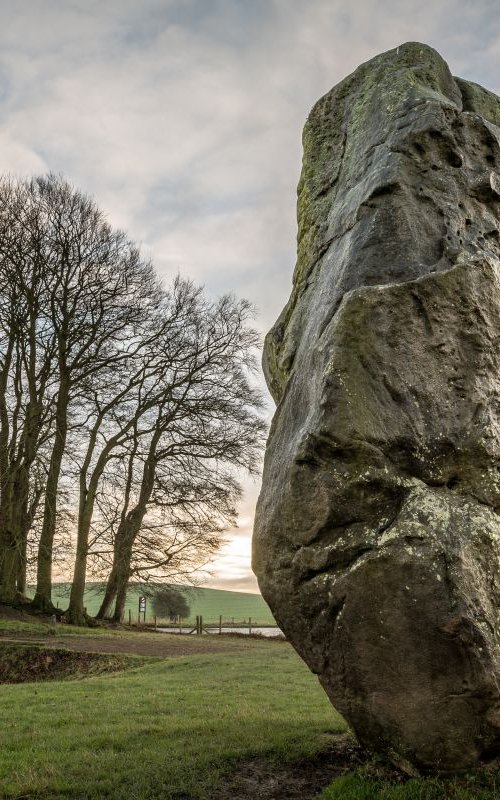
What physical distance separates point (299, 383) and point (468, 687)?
3226 millimetres

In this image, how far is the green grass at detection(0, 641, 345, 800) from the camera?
632cm

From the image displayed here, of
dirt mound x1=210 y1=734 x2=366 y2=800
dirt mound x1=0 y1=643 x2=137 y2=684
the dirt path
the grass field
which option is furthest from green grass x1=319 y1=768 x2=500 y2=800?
the dirt path

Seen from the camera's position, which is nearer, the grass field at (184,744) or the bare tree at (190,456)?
the grass field at (184,744)

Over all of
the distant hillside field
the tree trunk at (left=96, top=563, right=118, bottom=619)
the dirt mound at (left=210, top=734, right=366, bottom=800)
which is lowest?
the distant hillside field

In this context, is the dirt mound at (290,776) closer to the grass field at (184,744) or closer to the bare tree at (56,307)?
the grass field at (184,744)

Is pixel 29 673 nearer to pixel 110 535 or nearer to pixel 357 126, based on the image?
pixel 110 535

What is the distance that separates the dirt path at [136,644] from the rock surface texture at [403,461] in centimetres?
1354

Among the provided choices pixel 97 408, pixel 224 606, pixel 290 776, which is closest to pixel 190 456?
pixel 97 408

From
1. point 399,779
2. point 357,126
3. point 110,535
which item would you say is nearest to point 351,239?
point 357,126

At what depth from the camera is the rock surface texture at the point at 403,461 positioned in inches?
214

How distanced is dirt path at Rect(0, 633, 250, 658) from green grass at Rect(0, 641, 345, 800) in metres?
5.14

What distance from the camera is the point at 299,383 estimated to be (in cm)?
707

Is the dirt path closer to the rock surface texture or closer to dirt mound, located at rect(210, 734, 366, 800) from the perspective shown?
dirt mound, located at rect(210, 734, 366, 800)

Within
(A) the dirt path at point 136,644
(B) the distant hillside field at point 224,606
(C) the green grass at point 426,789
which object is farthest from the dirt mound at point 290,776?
(B) the distant hillside field at point 224,606
